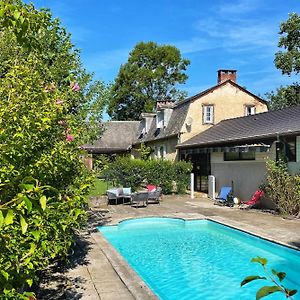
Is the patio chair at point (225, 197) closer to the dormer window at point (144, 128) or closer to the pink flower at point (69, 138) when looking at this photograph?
the pink flower at point (69, 138)

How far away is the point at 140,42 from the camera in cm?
6588

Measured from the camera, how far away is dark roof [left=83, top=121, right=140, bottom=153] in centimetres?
5088

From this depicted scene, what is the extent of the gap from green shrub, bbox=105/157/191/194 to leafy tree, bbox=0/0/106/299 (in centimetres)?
1484

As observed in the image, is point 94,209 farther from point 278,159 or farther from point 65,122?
point 65,122

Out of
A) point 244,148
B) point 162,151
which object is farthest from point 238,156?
point 162,151

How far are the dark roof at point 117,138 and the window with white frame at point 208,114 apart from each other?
19.8 metres

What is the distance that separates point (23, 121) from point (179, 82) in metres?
64.4

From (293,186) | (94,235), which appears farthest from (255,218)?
(94,235)

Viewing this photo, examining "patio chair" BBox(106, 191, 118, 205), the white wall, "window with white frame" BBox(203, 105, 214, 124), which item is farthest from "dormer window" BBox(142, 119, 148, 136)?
→ "patio chair" BBox(106, 191, 118, 205)

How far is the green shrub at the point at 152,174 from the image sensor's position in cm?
2553

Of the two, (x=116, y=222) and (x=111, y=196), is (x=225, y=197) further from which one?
(x=116, y=222)

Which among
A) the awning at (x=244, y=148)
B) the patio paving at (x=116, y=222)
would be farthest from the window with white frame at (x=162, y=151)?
the patio paving at (x=116, y=222)

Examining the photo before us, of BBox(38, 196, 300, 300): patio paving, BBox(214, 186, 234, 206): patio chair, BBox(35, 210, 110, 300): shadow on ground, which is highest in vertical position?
BBox(214, 186, 234, 206): patio chair

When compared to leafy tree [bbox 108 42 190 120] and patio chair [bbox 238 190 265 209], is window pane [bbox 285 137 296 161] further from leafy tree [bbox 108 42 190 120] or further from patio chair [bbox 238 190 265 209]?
leafy tree [bbox 108 42 190 120]
